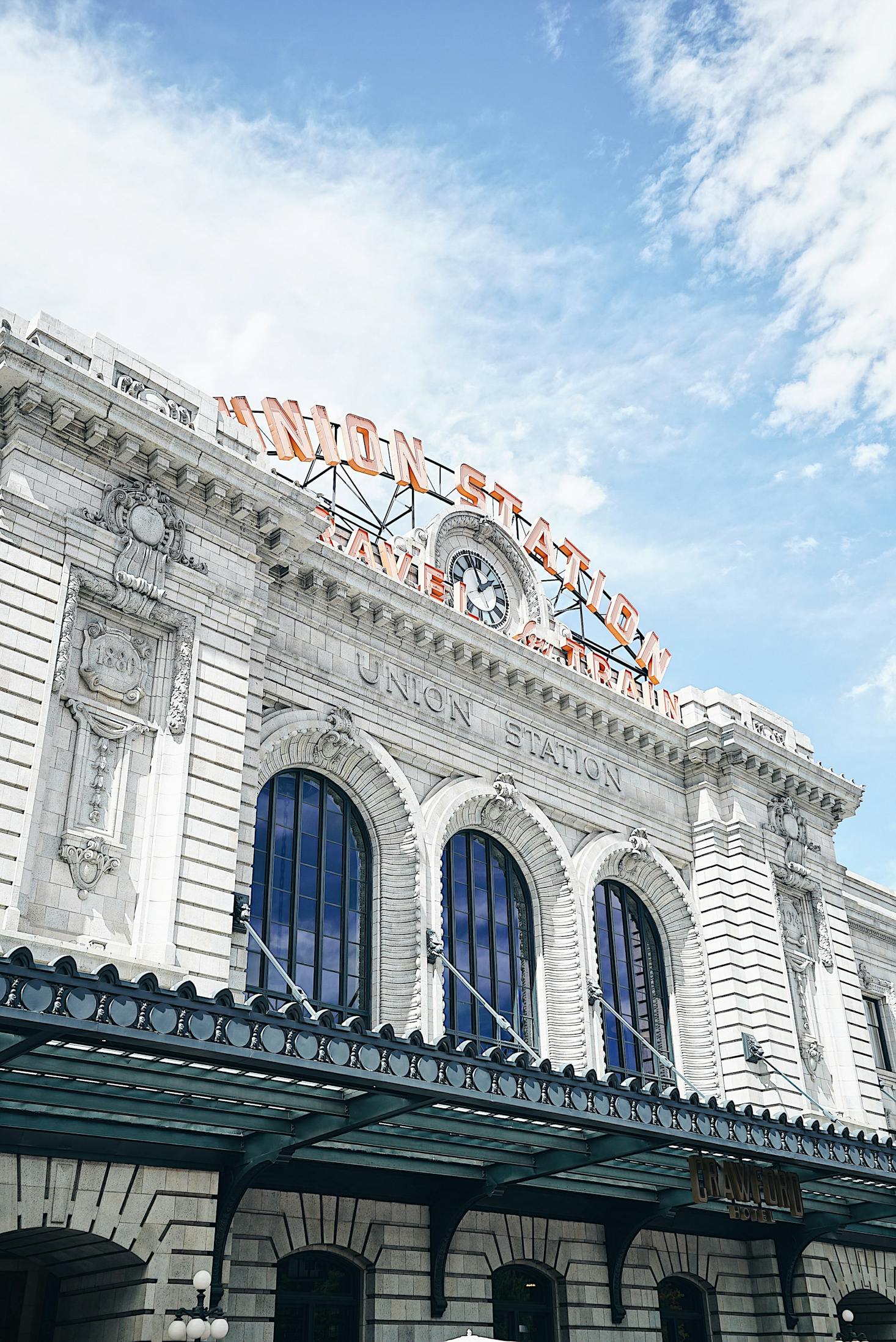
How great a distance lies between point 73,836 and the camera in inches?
802

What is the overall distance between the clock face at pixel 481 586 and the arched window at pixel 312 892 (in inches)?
340

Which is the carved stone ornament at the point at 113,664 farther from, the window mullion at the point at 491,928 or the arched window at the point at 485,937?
the window mullion at the point at 491,928

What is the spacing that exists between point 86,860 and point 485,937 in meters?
11.7

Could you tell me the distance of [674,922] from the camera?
34.3 meters

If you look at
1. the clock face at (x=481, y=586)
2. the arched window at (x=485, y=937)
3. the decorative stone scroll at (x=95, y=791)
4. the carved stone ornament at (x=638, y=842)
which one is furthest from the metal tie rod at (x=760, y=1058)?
the decorative stone scroll at (x=95, y=791)

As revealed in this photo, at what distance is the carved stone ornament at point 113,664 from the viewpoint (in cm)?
2178

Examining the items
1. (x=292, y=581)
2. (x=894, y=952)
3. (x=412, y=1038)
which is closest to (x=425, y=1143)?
(x=412, y=1038)

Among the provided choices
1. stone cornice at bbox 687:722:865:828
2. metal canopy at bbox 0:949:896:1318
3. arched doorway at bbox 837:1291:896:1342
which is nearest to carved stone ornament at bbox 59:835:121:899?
metal canopy at bbox 0:949:896:1318

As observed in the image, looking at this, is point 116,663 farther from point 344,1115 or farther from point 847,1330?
point 847,1330

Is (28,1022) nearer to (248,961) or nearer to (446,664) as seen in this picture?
(248,961)

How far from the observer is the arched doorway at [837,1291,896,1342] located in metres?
32.6

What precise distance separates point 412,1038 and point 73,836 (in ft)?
21.7

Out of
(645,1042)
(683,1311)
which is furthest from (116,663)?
(683,1311)

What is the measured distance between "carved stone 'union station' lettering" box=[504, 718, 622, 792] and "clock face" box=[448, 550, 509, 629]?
344 centimetres
